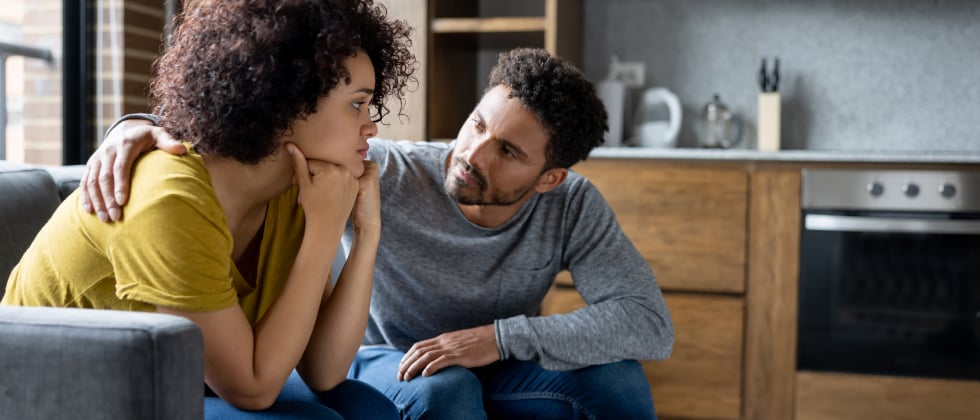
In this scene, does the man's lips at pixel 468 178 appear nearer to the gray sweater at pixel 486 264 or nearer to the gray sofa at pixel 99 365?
the gray sweater at pixel 486 264

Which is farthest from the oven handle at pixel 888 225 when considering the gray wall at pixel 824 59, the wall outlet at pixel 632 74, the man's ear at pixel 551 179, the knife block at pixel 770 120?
the man's ear at pixel 551 179

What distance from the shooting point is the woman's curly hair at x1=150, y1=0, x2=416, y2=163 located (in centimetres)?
114

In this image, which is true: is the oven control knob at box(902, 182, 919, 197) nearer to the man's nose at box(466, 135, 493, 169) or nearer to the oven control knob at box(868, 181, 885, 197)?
the oven control knob at box(868, 181, 885, 197)

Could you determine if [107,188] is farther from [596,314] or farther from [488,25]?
[488,25]

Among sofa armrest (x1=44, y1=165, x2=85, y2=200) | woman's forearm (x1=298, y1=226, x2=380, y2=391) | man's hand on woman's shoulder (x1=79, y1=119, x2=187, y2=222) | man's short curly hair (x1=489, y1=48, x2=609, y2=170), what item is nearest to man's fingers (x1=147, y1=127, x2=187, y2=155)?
man's hand on woman's shoulder (x1=79, y1=119, x2=187, y2=222)

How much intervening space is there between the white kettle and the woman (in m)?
1.86

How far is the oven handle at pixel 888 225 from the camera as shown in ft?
8.22

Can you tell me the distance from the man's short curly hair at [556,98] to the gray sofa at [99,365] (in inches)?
35.5

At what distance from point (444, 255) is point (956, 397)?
1626 mm

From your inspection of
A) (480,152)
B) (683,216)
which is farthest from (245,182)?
(683,216)

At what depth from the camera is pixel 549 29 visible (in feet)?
9.15

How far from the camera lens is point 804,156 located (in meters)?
2.55

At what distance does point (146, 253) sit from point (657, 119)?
7.69 ft

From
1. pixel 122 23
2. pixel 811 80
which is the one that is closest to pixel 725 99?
pixel 811 80
